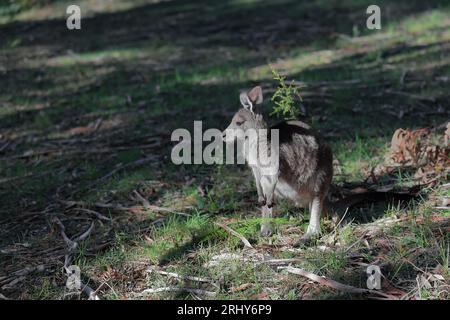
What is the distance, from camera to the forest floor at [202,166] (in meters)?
3.66

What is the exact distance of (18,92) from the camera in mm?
8094

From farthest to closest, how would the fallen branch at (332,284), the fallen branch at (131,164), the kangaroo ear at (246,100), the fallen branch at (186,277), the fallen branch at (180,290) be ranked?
the fallen branch at (131,164)
the kangaroo ear at (246,100)
the fallen branch at (186,277)
the fallen branch at (180,290)
the fallen branch at (332,284)

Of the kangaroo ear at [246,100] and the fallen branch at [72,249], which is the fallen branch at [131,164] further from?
the kangaroo ear at [246,100]

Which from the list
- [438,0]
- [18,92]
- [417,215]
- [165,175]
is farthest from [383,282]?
[438,0]

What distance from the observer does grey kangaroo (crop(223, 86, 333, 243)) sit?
3910mm

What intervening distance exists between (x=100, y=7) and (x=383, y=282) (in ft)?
33.1

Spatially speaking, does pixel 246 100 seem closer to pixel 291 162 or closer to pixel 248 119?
pixel 248 119

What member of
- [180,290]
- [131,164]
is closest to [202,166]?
[131,164]

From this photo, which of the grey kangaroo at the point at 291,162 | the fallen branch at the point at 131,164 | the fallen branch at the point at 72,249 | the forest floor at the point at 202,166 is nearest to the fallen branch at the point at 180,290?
the forest floor at the point at 202,166

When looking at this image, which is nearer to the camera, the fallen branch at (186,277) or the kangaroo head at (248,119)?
the fallen branch at (186,277)

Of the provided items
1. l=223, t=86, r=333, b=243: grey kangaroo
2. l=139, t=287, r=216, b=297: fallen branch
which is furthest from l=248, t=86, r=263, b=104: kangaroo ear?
l=139, t=287, r=216, b=297: fallen branch

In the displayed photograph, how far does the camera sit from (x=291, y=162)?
3912mm

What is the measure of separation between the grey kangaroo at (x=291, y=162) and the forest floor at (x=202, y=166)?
7.7 inches

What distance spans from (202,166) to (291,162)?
158 cm
